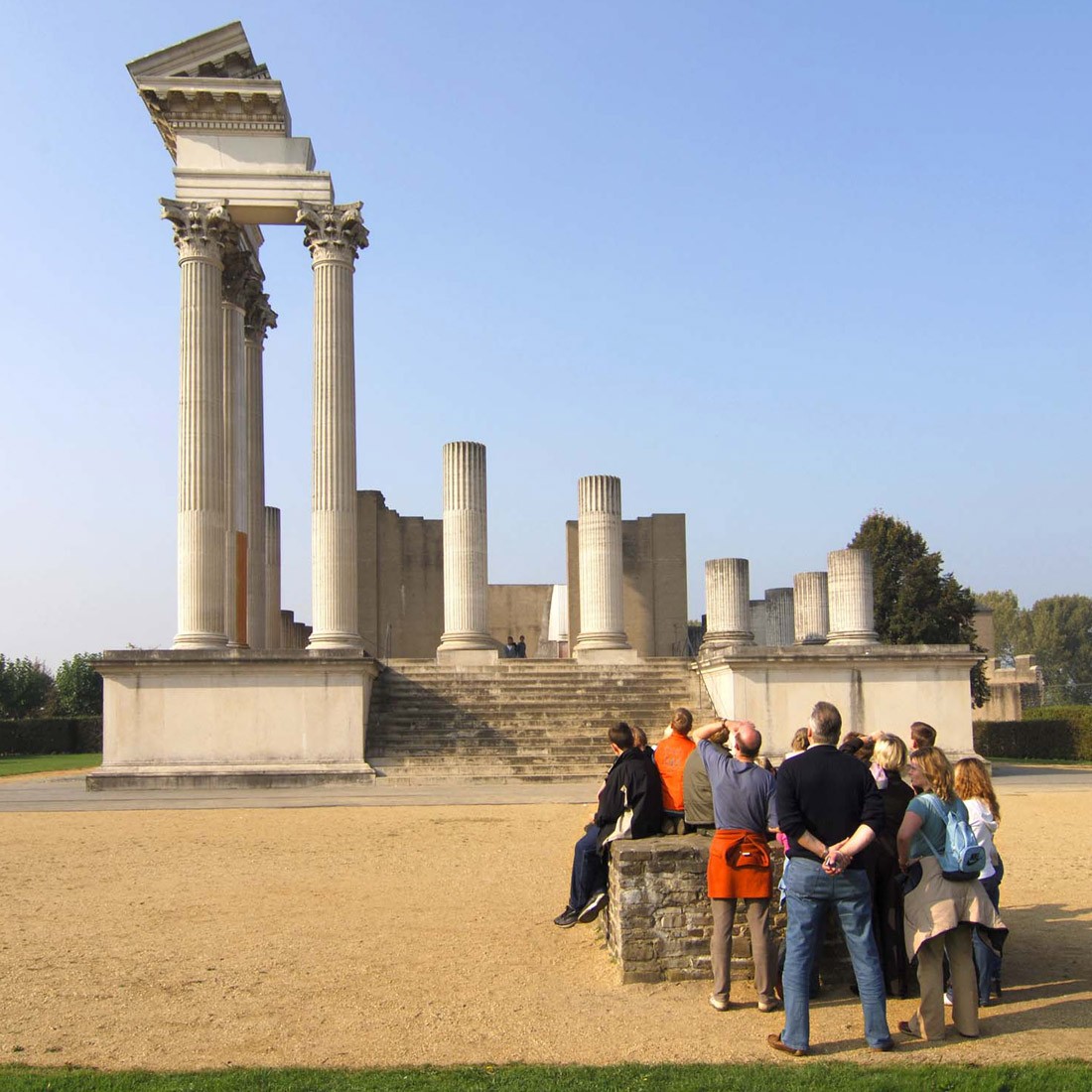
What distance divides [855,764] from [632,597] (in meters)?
41.1

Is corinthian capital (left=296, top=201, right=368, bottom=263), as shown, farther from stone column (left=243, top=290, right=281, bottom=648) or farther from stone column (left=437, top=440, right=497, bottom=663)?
stone column (left=437, top=440, right=497, bottom=663)

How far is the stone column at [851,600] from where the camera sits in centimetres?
3319

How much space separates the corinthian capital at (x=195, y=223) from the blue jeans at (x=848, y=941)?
2642 cm

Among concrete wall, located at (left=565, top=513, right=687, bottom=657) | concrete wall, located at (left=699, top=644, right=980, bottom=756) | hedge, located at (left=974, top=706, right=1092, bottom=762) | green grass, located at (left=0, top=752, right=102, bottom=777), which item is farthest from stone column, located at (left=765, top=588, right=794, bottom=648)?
green grass, located at (left=0, top=752, right=102, bottom=777)

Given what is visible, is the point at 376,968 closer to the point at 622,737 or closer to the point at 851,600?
the point at 622,737

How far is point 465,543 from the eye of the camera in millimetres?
33469

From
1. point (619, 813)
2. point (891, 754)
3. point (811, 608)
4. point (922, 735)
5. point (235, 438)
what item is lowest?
point (619, 813)

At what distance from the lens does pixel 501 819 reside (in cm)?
1947

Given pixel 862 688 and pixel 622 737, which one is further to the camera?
pixel 862 688

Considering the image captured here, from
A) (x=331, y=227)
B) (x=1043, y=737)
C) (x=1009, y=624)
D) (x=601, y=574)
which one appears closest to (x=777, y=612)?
(x=1043, y=737)

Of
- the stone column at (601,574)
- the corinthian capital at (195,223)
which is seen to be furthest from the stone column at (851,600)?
the corinthian capital at (195,223)

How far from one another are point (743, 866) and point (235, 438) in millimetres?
27350

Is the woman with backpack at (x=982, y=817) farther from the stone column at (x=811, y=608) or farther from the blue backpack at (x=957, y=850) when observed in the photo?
the stone column at (x=811, y=608)

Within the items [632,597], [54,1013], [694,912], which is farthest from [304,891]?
[632,597]
